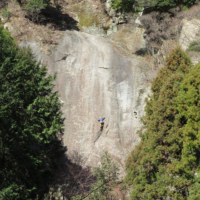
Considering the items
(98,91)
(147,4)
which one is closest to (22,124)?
(98,91)

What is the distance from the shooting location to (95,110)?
24.5m

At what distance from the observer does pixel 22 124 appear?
15.0 meters

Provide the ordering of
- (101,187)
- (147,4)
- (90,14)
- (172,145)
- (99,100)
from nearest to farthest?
(172,145) < (101,187) < (99,100) < (147,4) < (90,14)

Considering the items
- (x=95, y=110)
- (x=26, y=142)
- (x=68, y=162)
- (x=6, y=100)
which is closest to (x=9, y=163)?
(x=26, y=142)

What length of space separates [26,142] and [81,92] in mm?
11676

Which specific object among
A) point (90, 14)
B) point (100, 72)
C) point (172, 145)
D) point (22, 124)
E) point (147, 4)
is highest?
point (147, 4)

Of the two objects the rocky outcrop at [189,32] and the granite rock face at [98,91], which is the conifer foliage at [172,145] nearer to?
the granite rock face at [98,91]

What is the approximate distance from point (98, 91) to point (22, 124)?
12408mm

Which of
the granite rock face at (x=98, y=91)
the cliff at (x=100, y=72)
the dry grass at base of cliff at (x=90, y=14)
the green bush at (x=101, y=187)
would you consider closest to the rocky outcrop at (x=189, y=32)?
the cliff at (x=100, y=72)

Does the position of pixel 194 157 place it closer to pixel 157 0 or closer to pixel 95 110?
pixel 95 110

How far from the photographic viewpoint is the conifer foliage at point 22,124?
1388cm

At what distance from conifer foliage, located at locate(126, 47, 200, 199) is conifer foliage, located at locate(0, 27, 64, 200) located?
6.85 metres

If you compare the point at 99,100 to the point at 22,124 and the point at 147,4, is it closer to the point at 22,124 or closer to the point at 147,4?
the point at 22,124

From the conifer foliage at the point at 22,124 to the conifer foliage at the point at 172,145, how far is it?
6.85 m
